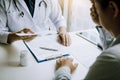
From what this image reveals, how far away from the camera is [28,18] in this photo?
1.85 meters

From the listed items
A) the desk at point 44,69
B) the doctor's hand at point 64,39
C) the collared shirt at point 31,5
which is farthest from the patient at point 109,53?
the collared shirt at point 31,5

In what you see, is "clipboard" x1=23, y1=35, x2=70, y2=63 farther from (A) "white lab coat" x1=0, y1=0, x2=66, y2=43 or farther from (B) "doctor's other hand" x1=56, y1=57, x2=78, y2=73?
(A) "white lab coat" x1=0, y1=0, x2=66, y2=43

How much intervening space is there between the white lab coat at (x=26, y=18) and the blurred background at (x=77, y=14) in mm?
574

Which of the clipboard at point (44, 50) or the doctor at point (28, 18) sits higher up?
the doctor at point (28, 18)

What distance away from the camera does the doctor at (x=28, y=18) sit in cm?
158

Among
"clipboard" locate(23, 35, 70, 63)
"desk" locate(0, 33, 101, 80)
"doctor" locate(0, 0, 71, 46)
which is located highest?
"doctor" locate(0, 0, 71, 46)

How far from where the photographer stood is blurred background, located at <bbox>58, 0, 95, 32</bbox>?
102 inches

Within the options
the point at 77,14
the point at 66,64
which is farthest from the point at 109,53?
the point at 77,14

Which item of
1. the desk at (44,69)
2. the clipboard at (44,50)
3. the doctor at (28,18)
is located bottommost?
the desk at (44,69)

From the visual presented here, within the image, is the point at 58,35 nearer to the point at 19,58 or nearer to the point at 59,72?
the point at 19,58

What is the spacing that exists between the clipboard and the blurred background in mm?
1066

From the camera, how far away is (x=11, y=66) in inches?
47.6

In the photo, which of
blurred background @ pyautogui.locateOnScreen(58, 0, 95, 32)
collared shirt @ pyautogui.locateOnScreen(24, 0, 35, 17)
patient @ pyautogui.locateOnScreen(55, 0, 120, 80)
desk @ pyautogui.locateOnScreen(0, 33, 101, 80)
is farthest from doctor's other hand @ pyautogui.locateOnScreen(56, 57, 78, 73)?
blurred background @ pyautogui.locateOnScreen(58, 0, 95, 32)

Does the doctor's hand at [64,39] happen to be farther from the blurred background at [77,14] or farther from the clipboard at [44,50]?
the blurred background at [77,14]
